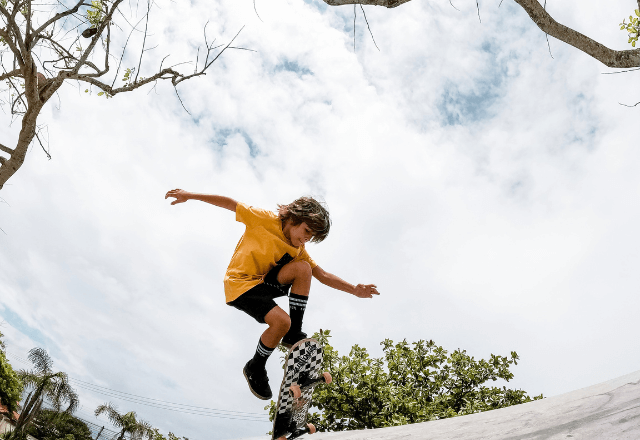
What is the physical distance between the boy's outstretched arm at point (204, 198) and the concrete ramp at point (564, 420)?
6.31 feet

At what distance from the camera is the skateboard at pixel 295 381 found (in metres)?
3.03

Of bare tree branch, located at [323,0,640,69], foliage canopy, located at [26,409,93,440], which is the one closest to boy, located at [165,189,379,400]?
bare tree branch, located at [323,0,640,69]

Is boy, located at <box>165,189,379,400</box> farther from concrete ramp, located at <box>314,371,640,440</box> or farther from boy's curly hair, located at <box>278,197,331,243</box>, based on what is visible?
concrete ramp, located at <box>314,371,640,440</box>

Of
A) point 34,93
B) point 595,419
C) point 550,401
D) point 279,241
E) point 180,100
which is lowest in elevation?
point 595,419

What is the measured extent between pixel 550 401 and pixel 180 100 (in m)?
4.73

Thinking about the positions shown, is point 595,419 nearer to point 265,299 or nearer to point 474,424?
point 474,424

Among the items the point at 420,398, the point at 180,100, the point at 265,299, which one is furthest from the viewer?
the point at 420,398

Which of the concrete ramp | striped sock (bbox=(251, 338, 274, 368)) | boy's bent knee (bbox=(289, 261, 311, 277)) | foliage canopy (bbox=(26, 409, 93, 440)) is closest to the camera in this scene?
the concrete ramp

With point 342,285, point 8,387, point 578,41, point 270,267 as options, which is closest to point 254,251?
point 270,267

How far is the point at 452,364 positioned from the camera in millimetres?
5953

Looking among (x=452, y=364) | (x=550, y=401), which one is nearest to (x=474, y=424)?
(x=550, y=401)

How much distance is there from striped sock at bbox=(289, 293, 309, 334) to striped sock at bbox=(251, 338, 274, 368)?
0.72 feet

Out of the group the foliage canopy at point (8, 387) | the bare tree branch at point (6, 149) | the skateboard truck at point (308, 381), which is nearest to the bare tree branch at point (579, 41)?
the skateboard truck at point (308, 381)

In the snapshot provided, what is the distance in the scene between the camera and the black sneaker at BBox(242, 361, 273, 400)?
10.0ft
